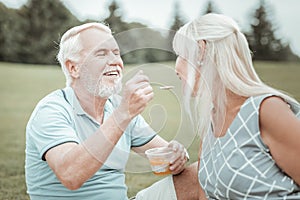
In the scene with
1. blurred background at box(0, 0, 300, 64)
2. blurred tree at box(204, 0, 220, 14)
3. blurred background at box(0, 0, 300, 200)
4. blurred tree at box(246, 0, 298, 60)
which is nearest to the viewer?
blurred background at box(0, 0, 300, 200)

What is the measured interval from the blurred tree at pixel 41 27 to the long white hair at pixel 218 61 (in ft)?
32.5

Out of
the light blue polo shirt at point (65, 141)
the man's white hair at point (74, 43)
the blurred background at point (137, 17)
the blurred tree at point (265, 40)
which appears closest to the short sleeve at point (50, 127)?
the light blue polo shirt at point (65, 141)

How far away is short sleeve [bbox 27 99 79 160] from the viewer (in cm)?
185

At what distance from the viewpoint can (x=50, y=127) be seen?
1.88 meters

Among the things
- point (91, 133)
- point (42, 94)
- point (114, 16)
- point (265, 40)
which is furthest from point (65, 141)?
point (265, 40)

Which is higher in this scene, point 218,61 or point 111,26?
point 218,61

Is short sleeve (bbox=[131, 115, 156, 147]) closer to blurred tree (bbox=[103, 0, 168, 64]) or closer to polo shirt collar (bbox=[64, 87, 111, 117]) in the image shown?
polo shirt collar (bbox=[64, 87, 111, 117])

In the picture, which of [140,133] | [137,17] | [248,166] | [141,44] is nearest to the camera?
[248,166]

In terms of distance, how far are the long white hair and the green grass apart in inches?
3.4

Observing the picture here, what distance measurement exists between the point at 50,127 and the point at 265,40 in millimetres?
10231

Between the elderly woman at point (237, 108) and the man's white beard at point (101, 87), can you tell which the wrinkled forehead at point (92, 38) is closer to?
the man's white beard at point (101, 87)

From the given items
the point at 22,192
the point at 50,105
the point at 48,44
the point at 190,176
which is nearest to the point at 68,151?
the point at 50,105

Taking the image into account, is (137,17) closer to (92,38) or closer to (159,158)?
(92,38)

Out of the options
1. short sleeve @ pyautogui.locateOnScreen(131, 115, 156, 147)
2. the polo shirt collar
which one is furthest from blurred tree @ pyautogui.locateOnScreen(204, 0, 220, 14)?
the polo shirt collar
